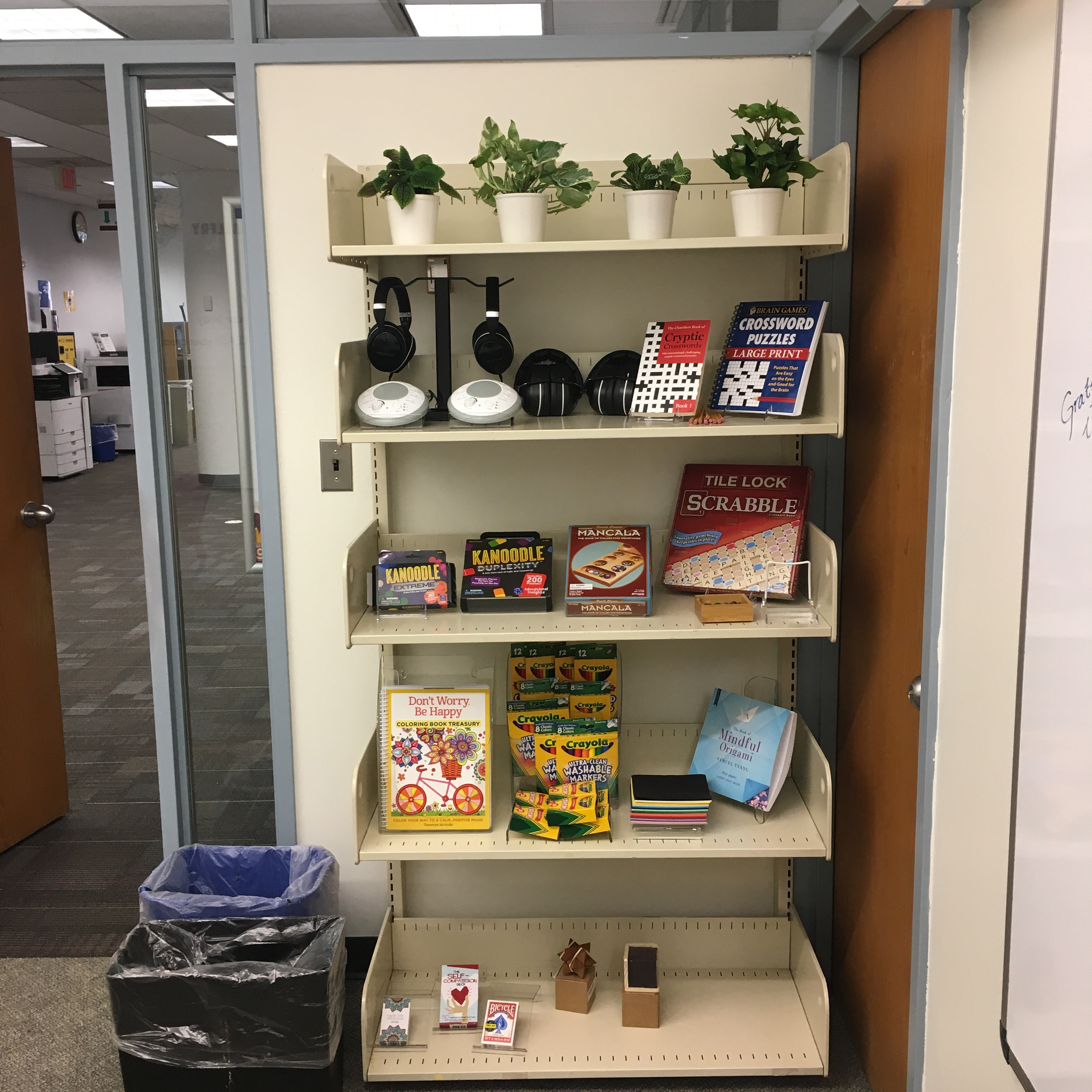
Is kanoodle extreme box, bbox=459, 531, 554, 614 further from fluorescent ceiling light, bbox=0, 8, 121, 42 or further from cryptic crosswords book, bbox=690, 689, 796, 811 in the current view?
fluorescent ceiling light, bbox=0, 8, 121, 42

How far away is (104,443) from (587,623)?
11.2 m

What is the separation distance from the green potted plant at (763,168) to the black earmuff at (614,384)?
1.19ft

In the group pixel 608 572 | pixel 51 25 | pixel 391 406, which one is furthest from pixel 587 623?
pixel 51 25

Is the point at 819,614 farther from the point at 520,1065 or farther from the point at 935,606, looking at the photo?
the point at 520,1065

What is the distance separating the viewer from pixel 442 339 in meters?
2.31

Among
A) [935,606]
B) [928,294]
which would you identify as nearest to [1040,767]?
[935,606]

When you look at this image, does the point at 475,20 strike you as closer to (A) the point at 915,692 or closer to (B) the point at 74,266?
(A) the point at 915,692

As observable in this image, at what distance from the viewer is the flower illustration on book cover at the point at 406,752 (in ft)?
7.92

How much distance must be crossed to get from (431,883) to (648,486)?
3.79ft

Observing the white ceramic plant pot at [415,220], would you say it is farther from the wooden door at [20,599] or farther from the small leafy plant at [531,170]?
the wooden door at [20,599]

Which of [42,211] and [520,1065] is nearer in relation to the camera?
[520,1065]

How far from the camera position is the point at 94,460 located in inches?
476

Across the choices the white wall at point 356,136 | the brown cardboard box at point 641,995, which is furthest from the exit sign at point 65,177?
the brown cardboard box at point 641,995

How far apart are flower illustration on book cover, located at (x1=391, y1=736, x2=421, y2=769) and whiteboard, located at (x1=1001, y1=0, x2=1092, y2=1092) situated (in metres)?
1.38
